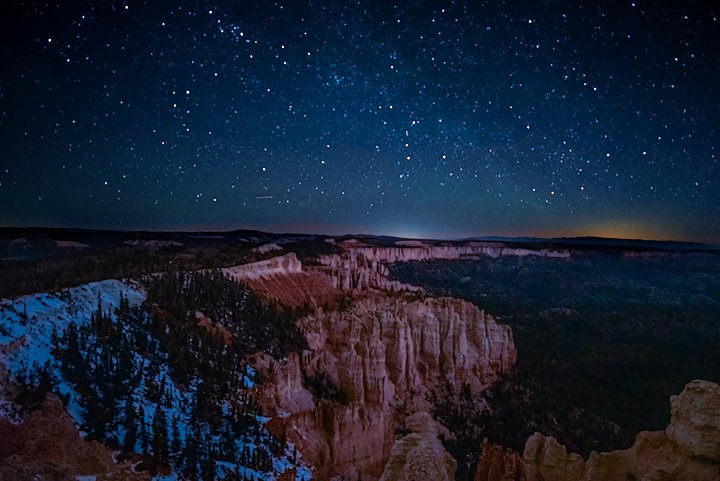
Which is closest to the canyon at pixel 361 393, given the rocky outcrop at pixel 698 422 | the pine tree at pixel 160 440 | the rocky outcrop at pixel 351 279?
the rocky outcrop at pixel 698 422

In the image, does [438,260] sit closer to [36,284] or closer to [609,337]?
[609,337]

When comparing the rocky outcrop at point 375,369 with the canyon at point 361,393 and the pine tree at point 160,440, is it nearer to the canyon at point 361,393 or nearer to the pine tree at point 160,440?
the canyon at point 361,393

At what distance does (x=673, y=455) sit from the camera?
9.45 metres

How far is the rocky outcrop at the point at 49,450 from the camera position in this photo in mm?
8094

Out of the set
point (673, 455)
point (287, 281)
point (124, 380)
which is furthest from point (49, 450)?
point (287, 281)

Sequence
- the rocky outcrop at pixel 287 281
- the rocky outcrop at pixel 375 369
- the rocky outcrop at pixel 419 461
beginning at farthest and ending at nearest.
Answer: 1. the rocky outcrop at pixel 287 281
2. the rocky outcrop at pixel 375 369
3. the rocky outcrop at pixel 419 461

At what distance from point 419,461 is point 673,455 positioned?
17.6 feet

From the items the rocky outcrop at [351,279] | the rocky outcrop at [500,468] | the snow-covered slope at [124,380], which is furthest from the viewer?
the rocky outcrop at [351,279]

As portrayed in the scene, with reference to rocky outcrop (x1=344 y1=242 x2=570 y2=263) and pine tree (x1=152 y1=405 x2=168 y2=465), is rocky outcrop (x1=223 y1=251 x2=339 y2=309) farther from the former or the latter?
rocky outcrop (x1=344 y1=242 x2=570 y2=263)

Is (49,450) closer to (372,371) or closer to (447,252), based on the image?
(372,371)

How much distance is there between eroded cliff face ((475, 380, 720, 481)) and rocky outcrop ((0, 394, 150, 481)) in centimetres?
992

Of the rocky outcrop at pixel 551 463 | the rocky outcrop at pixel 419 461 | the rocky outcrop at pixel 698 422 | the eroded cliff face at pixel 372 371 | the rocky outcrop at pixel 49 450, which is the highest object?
the rocky outcrop at pixel 698 422

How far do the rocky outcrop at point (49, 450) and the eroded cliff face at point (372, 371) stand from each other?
35.9ft

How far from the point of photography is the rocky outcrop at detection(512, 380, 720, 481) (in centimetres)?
880
